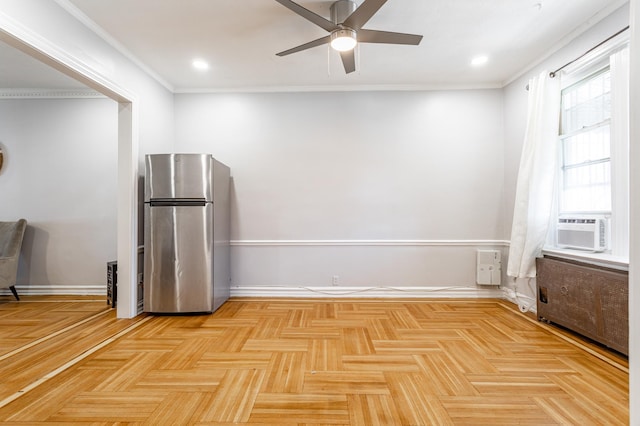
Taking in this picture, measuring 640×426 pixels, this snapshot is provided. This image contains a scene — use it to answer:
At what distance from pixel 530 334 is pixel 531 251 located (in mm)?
807

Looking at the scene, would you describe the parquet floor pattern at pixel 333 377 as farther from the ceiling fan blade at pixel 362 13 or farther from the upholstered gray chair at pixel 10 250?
the ceiling fan blade at pixel 362 13

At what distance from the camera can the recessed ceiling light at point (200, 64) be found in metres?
3.41

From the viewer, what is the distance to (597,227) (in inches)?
105

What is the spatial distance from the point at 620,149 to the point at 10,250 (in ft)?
20.7

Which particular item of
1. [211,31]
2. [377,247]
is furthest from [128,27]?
[377,247]

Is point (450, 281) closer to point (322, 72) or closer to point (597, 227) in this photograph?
point (597, 227)

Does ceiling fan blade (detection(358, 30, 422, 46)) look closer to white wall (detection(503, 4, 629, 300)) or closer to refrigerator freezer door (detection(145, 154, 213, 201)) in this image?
white wall (detection(503, 4, 629, 300))

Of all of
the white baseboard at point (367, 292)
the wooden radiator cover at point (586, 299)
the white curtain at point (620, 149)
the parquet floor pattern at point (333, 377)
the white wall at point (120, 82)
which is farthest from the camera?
the white baseboard at point (367, 292)

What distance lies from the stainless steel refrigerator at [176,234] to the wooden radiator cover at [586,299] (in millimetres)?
3377

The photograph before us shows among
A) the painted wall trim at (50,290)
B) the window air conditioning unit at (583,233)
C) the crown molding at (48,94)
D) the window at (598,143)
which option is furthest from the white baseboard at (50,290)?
the window at (598,143)

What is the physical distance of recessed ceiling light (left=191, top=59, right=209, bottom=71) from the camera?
3.41 metres

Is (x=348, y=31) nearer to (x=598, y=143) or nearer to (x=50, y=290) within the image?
(x=598, y=143)

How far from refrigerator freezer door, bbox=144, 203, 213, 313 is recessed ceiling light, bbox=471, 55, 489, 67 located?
3288mm

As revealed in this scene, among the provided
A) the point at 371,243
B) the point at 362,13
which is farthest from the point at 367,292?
the point at 362,13
